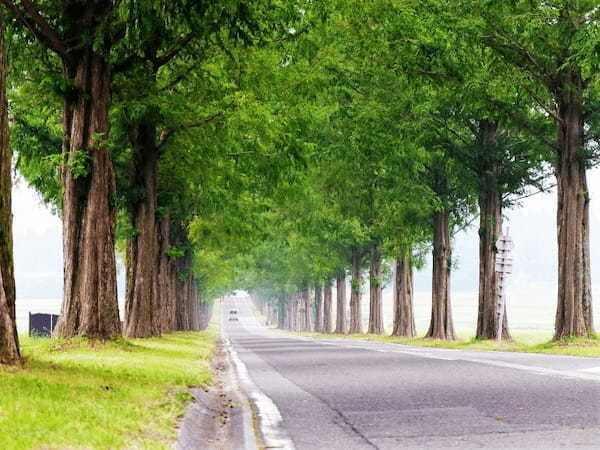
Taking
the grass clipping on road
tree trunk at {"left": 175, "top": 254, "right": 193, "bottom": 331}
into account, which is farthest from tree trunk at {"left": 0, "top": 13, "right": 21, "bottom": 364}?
tree trunk at {"left": 175, "top": 254, "right": 193, "bottom": 331}

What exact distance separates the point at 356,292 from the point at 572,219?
34.9 meters

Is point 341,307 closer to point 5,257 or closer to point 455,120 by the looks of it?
point 455,120

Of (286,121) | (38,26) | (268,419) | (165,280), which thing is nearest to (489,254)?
(286,121)

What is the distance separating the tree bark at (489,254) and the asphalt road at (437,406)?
1550 cm

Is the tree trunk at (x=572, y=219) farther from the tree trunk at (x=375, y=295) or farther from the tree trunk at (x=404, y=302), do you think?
the tree trunk at (x=375, y=295)

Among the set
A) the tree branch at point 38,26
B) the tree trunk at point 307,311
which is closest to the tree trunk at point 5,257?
the tree branch at point 38,26

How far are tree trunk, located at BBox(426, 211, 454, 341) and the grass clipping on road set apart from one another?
24.1 meters

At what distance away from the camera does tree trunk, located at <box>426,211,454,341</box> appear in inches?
1528

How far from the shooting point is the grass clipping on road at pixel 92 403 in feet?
23.3

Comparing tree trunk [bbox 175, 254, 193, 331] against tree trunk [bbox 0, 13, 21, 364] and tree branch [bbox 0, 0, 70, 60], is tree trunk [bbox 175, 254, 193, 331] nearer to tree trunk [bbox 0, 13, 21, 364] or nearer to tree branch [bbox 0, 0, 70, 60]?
tree branch [bbox 0, 0, 70, 60]

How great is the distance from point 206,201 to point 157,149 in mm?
7475

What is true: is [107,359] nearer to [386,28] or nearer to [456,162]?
[386,28]

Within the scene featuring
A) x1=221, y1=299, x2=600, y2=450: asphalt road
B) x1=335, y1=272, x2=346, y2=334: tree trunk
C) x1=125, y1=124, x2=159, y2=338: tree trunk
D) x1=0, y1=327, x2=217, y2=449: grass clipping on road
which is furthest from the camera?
x1=335, y1=272, x2=346, y2=334: tree trunk

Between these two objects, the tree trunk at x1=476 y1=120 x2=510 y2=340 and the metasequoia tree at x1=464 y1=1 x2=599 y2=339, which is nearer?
the metasequoia tree at x1=464 y1=1 x2=599 y2=339
